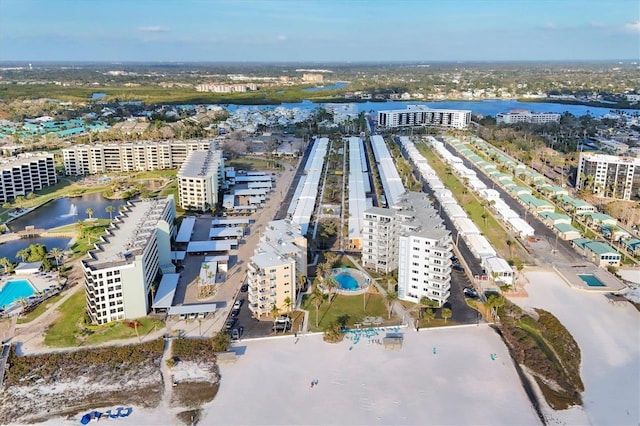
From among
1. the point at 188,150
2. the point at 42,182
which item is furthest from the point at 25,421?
the point at 188,150

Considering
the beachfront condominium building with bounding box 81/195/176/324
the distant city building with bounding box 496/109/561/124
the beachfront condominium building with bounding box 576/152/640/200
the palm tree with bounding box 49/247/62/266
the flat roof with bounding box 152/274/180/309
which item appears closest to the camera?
the beachfront condominium building with bounding box 81/195/176/324

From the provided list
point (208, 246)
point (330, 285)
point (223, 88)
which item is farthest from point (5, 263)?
point (223, 88)

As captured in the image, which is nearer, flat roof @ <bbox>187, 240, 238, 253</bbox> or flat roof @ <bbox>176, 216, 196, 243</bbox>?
flat roof @ <bbox>187, 240, 238, 253</bbox>

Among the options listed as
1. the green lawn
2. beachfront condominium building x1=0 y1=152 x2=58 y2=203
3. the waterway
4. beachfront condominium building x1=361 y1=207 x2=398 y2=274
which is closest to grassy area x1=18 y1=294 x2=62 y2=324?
the green lawn

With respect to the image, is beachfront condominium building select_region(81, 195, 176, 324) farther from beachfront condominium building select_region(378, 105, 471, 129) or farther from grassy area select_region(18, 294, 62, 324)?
beachfront condominium building select_region(378, 105, 471, 129)

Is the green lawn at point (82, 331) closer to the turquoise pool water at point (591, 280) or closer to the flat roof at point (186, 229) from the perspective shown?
the flat roof at point (186, 229)

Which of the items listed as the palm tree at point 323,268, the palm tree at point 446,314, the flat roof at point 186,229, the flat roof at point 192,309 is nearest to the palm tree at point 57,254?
the flat roof at point 186,229
